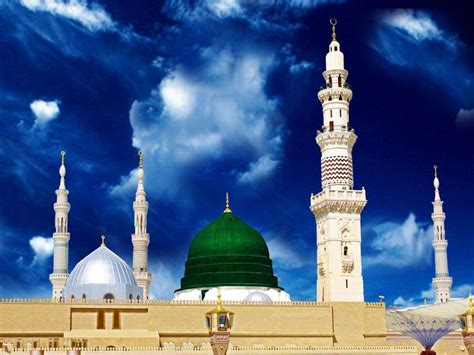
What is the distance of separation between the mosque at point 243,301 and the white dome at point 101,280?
0.14ft

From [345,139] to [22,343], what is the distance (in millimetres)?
17798

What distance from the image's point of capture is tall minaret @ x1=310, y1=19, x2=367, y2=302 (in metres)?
42.3

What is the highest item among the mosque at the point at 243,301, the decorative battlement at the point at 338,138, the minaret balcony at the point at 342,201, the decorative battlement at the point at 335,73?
the decorative battlement at the point at 335,73

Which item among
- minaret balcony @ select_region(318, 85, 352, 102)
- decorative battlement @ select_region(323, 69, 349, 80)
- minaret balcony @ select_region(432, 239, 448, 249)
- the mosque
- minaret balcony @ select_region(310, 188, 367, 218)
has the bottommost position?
the mosque

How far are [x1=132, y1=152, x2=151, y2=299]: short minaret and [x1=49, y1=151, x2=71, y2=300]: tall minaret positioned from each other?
12.4ft

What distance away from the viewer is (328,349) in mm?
38094

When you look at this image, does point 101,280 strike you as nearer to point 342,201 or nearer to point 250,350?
point 250,350

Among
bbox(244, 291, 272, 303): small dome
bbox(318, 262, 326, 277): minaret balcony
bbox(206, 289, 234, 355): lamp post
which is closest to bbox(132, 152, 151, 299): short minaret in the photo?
bbox(244, 291, 272, 303): small dome

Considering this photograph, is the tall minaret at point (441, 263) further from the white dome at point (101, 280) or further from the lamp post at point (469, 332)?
the lamp post at point (469, 332)

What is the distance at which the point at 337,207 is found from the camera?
4288 centimetres

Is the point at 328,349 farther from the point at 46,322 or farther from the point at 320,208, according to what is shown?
the point at 46,322

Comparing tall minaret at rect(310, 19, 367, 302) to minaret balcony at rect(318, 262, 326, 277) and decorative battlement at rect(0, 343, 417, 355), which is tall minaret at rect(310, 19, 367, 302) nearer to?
minaret balcony at rect(318, 262, 326, 277)

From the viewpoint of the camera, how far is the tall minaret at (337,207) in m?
42.3

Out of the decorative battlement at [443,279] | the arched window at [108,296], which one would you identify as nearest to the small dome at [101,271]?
the arched window at [108,296]
